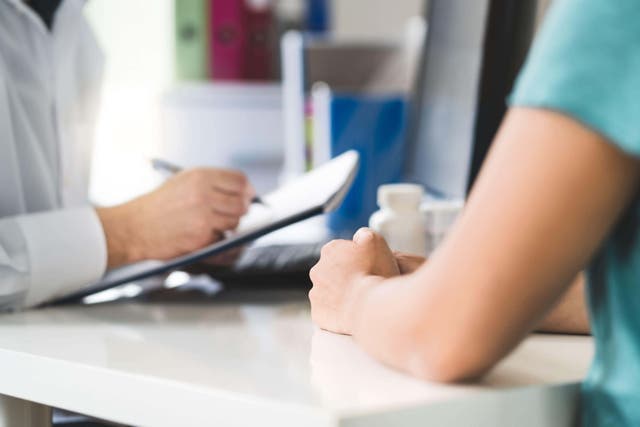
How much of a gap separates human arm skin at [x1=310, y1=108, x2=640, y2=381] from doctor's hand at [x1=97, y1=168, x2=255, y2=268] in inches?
→ 20.7

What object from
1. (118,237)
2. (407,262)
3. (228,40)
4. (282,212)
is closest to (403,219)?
(282,212)

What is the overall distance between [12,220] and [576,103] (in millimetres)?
724

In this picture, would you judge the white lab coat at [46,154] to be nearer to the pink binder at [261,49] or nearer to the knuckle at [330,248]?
the knuckle at [330,248]

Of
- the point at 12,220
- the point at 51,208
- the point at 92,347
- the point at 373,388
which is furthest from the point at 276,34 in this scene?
the point at 373,388

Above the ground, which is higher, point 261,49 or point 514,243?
point 514,243

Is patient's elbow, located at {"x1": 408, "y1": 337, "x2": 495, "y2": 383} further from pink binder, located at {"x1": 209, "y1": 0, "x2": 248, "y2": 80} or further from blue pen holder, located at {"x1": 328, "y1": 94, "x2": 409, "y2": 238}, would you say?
pink binder, located at {"x1": 209, "y1": 0, "x2": 248, "y2": 80}

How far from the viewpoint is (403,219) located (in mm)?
1020

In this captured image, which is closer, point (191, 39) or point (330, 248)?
point (330, 248)

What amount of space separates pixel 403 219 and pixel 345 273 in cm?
28

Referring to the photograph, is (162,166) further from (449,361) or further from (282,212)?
(449,361)

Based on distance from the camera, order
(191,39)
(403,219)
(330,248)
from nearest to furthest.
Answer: (330,248)
(403,219)
(191,39)

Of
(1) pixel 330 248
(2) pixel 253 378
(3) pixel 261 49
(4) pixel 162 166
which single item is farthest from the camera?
(3) pixel 261 49

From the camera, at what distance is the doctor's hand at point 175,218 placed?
1.09m

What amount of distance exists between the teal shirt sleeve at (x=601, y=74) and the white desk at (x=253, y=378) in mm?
195
